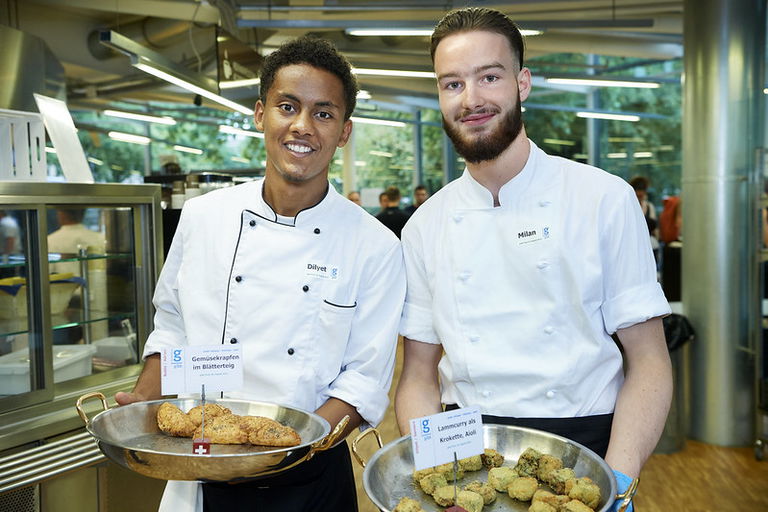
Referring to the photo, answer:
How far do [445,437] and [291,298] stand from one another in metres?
0.58

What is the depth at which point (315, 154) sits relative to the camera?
1.53 metres

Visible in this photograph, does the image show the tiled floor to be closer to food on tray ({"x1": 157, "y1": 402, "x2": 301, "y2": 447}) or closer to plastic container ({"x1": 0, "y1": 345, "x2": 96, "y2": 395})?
plastic container ({"x1": 0, "y1": 345, "x2": 96, "y2": 395})

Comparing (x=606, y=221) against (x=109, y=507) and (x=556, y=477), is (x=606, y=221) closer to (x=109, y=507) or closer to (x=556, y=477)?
(x=556, y=477)

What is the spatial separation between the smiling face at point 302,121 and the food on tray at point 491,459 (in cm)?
69

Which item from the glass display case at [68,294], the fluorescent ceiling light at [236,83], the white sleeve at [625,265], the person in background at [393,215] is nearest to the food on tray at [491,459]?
the white sleeve at [625,265]

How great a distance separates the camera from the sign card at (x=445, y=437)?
3.59 feet

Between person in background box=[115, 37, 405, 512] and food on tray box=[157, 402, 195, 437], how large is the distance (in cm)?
11

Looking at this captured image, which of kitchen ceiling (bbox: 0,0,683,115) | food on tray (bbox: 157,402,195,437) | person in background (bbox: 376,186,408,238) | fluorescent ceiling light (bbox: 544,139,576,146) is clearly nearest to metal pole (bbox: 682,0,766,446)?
kitchen ceiling (bbox: 0,0,683,115)

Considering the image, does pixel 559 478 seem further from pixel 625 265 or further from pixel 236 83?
pixel 236 83

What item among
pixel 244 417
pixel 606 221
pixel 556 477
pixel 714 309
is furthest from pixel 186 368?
pixel 714 309

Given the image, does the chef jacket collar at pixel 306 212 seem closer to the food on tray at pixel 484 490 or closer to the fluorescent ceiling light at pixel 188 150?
the food on tray at pixel 484 490

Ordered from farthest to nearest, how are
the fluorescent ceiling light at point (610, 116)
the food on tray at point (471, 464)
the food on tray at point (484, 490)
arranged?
the fluorescent ceiling light at point (610, 116) → the food on tray at point (471, 464) → the food on tray at point (484, 490)

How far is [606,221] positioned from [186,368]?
87 centimetres

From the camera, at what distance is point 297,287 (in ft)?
5.17
